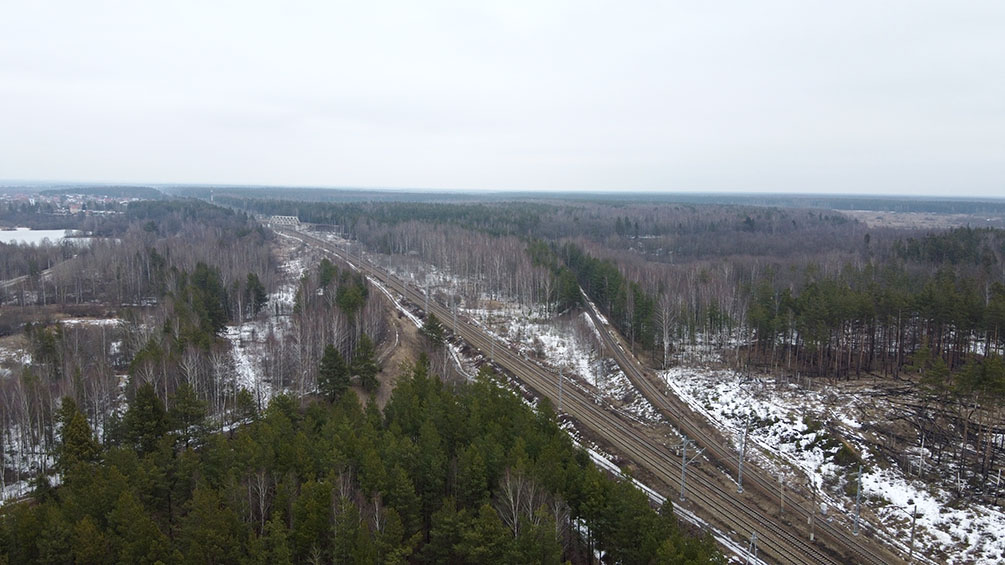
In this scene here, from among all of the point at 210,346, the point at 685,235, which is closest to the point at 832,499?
the point at 210,346

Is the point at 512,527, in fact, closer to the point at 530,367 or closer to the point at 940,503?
the point at 940,503

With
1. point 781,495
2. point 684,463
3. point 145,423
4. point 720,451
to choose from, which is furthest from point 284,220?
point 781,495

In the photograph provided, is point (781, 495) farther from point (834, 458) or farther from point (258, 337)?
point (258, 337)

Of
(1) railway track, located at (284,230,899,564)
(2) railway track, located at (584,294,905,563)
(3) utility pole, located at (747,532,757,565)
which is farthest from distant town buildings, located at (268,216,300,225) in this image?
(3) utility pole, located at (747,532,757,565)

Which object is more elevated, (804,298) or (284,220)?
(284,220)

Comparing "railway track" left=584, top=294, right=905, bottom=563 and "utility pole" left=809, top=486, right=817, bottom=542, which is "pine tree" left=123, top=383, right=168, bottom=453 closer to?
"railway track" left=584, top=294, right=905, bottom=563

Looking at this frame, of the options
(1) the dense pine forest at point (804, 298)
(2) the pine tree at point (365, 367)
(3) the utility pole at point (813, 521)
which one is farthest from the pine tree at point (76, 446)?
(1) the dense pine forest at point (804, 298)
